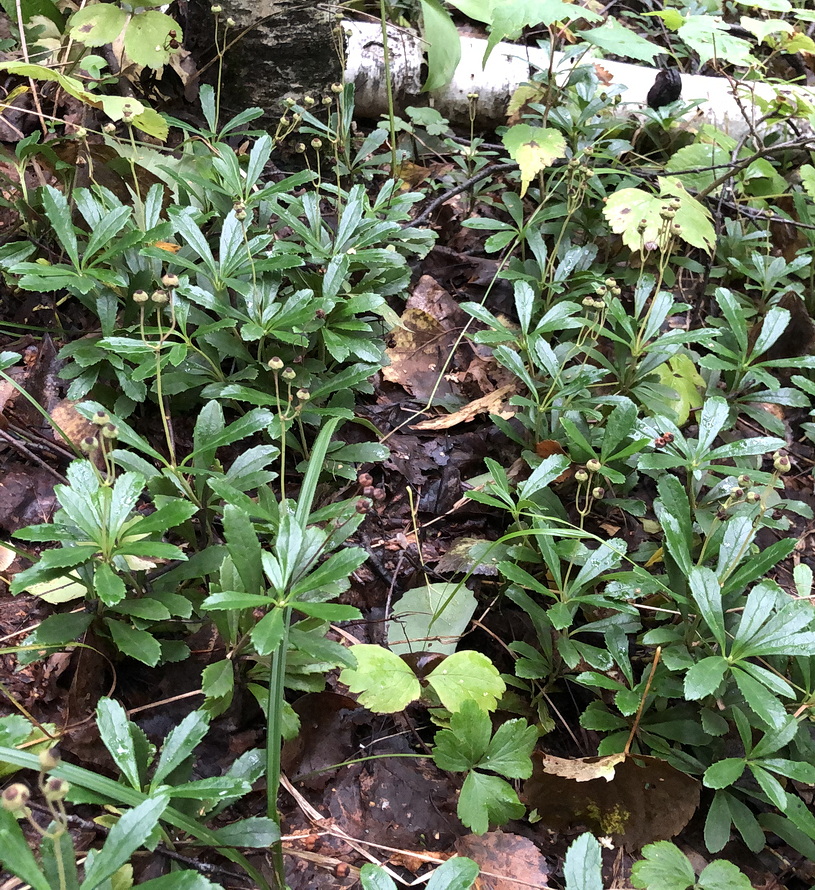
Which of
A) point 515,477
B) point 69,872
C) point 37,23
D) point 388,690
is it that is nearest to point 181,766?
point 69,872

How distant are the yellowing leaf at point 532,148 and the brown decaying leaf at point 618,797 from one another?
1.77 metres

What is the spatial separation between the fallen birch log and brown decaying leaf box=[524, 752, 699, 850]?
8.72ft

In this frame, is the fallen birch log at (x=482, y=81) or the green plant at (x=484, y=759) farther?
the fallen birch log at (x=482, y=81)

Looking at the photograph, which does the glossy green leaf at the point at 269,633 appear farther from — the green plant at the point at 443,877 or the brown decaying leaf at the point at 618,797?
the brown decaying leaf at the point at 618,797

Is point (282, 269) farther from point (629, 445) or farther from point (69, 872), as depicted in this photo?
point (69, 872)

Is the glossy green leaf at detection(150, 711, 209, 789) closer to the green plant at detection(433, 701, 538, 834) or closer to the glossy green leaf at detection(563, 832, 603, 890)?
the green plant at detection(433, 701, 538, 834)

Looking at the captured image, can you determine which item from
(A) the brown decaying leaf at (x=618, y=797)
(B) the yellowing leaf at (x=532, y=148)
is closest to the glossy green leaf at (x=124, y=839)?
(A) the brown decaying leaf at (x=618, y=797)

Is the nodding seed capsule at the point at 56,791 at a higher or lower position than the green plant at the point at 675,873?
higher

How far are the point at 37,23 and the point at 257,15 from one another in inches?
34.7

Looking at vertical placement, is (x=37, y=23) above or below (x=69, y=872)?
above

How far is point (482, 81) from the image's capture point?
3023 millimetres

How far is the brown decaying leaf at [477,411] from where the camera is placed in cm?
202

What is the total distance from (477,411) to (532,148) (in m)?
0.96

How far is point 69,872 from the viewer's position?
33.8 inches
